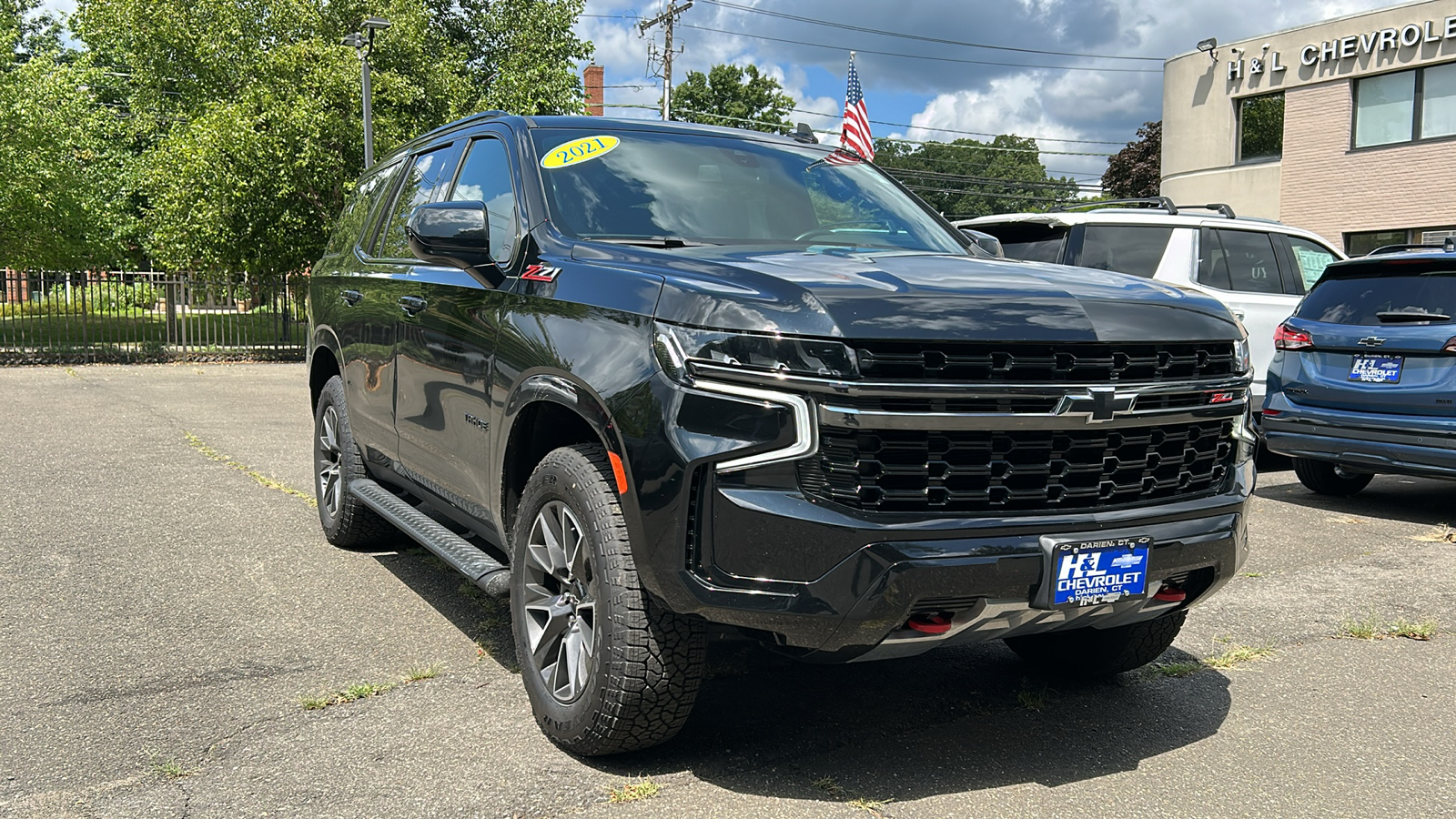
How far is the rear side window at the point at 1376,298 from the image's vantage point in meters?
7.36

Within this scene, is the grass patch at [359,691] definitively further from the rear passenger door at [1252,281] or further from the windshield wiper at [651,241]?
the rear passenger door at [1252,281]

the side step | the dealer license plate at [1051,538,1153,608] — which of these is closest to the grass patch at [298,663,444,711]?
the side step

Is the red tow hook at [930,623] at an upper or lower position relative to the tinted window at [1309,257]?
lower

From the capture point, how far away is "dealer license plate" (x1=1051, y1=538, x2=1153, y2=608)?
3.04 meters

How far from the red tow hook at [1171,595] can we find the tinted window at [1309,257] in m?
7.40

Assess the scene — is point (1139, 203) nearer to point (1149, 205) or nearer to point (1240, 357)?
point (1149, 205)

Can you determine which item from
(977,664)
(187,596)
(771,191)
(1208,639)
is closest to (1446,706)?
(1208,639)

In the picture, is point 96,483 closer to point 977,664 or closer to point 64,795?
point 64,795

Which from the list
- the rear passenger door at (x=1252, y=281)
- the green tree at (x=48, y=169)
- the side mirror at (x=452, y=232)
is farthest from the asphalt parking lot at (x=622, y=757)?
the green tree at (x=48, y=169)

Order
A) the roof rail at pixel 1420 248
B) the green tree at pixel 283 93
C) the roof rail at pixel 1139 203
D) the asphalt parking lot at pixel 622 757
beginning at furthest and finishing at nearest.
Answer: the green tree at pixel 283 93, the roof rail at pixel 1139 203, the roof rail at pixel 1420 248, the asphalt parking lot at pixel 622 757

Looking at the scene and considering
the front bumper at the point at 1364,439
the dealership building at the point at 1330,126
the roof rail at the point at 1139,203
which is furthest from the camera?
the dealership building at the point at 1330,126

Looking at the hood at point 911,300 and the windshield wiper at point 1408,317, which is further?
the windshield wiper at point 1408,317

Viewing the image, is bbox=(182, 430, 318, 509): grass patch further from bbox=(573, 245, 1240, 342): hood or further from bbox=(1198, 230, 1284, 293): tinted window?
bbox=(1198, 230, 1284, 293): tinted window

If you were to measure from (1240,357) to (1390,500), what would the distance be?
606cm
